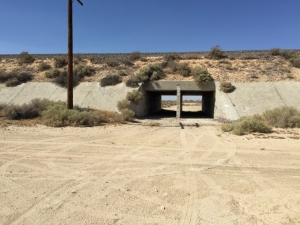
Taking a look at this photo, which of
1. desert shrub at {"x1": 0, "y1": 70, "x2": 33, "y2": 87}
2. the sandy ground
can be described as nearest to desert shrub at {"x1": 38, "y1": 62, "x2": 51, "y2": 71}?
desert shrub at {"x1": 0, "y1": 70, "x2": 33, "y2": 87}

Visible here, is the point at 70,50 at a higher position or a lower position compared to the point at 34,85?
higher

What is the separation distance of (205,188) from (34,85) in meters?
25.4

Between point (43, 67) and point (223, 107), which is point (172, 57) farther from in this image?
point (43, 67)

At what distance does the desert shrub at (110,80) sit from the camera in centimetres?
2494

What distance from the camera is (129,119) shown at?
18.7 m

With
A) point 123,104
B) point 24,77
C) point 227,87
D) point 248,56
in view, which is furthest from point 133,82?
point 248,56

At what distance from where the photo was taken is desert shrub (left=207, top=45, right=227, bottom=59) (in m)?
30.8

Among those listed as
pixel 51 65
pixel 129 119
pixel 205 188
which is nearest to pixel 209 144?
pixel 205 188

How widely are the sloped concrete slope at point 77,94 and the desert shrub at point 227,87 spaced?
333 inches

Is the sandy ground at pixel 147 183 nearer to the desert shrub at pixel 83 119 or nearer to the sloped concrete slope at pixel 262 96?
A: the desert shrub at pixel 83 119

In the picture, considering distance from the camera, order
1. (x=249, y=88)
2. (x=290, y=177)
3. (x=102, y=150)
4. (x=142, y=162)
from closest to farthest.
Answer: (x=290, y=177) < (x=142, y=162) < (x=102, y=150) < (x=249, y=88)

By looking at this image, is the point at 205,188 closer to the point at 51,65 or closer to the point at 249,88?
the point at 249,88

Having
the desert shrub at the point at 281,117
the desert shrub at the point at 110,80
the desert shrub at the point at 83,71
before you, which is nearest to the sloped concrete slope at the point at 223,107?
the desert shrub at the point at 281,117

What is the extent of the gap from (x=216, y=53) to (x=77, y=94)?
17.4 metres
